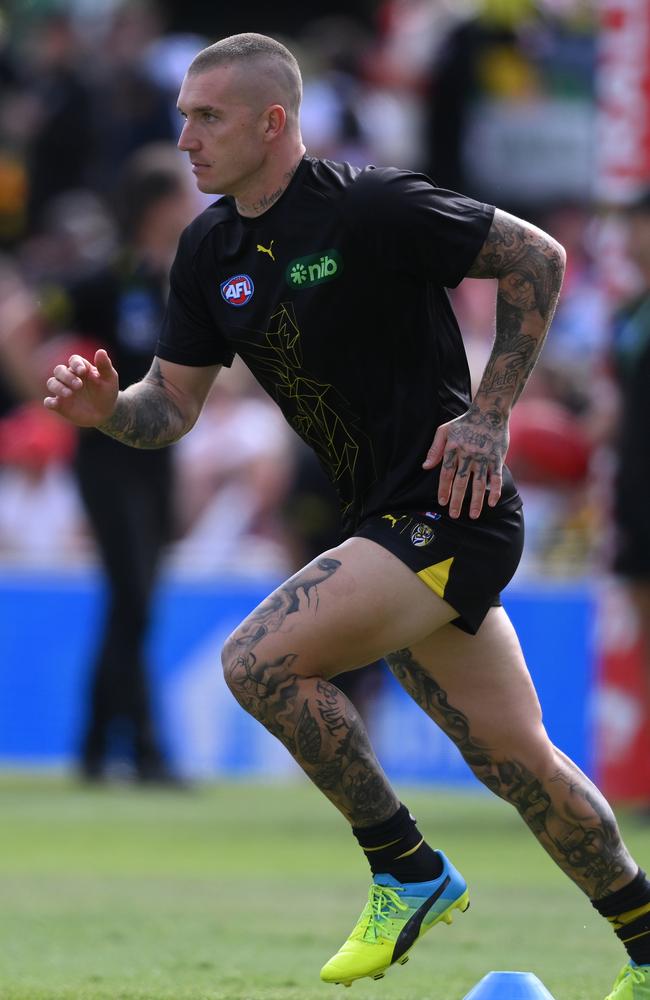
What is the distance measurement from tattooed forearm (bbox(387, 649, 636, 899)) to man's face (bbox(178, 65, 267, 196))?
4.50 ft

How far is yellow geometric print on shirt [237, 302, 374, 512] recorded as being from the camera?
5.04 meters

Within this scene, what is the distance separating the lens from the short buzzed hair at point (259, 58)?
510 centimetres

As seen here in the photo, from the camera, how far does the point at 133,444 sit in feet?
17.7

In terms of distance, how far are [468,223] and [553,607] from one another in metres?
7.08

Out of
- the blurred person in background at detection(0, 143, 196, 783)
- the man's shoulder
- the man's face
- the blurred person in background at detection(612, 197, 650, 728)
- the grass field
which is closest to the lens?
the man's face

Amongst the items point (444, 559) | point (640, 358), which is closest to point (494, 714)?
point (444, 559)

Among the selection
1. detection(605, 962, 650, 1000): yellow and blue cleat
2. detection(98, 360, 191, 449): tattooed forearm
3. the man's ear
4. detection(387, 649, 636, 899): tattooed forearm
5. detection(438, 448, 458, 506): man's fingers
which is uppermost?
the man's ear

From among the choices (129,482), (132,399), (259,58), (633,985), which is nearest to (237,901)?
(633,985)

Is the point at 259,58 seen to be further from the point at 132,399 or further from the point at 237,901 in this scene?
the point at 237,901

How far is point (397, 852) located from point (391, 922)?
187 millimetres

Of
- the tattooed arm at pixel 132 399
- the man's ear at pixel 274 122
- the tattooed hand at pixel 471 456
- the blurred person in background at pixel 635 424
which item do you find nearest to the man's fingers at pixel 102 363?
the tattooed arm at pixel 132 399

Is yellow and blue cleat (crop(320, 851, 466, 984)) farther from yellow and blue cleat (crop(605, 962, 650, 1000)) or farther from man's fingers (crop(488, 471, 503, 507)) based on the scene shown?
man's fingers (crop(488, 471, 503, 507))

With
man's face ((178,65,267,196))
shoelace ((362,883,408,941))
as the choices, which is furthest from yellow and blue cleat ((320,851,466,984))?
man's face ((178,65,267,196))

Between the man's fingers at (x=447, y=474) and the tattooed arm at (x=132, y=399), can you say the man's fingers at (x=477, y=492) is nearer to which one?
the man's fingers at (x=447, y=474)
